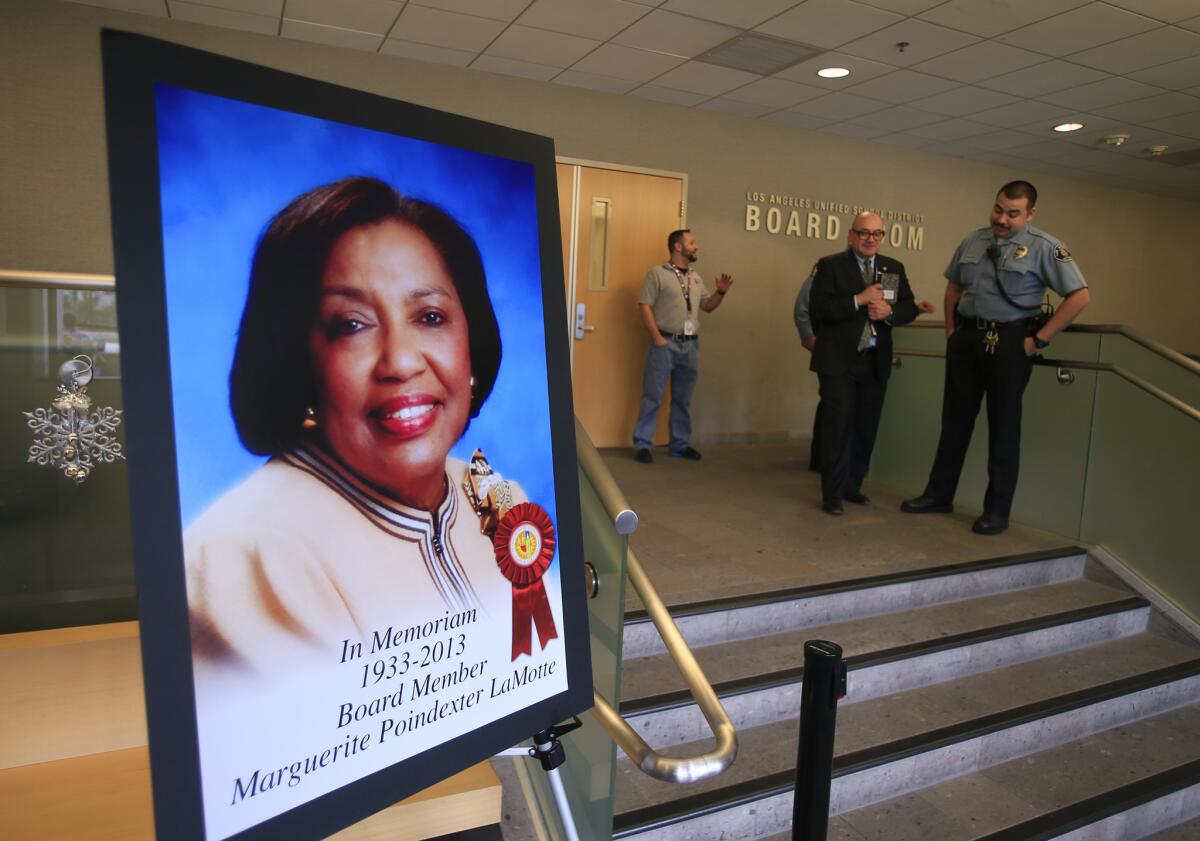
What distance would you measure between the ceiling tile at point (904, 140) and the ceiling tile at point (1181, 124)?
1600 millimetres

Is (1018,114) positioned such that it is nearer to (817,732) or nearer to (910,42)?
(910,42)

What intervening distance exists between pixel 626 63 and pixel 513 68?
0.77 metres

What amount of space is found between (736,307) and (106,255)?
4411 mm

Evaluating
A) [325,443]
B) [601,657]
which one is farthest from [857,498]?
[325,443]

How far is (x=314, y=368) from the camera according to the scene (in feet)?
2.72

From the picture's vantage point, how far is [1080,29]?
13.9ft

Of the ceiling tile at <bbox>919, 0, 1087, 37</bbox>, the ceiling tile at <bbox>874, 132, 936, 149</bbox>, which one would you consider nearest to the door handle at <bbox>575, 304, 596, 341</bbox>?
the ceiling tile at <bbox>919, 0, 1087, 37</bbox>

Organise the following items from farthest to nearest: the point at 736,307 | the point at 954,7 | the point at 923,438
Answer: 1. the point at 736,307
2. the point at 923,438
3. the point at 954,7

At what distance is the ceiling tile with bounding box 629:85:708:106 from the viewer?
571cm

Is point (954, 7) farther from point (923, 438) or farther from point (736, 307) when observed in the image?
point (736, 307)

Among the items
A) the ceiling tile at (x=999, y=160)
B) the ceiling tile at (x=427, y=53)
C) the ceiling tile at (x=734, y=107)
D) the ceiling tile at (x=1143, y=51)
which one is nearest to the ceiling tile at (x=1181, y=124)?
the ceiling tile at (x=999, y=160)

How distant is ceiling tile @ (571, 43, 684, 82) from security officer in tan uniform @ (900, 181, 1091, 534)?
2214 mm

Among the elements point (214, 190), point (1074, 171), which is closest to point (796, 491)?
point (214, 190)

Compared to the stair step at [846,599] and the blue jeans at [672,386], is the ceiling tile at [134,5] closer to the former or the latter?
the blue jeans at [672,386]
